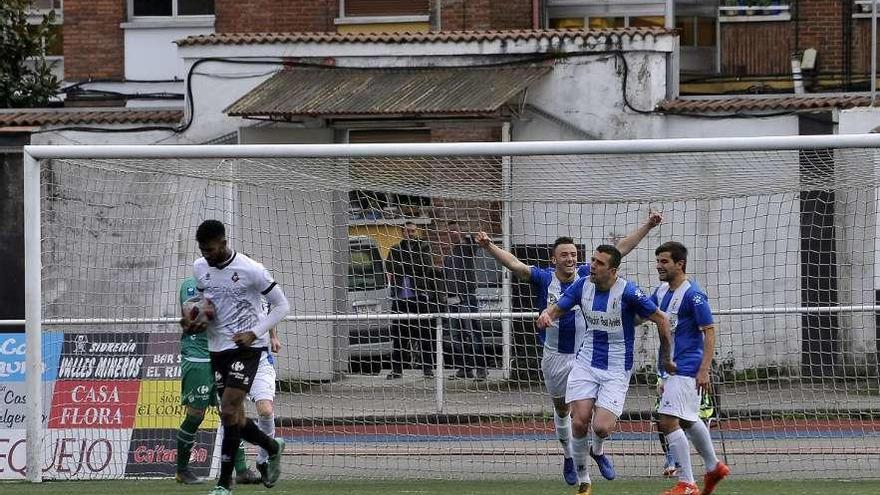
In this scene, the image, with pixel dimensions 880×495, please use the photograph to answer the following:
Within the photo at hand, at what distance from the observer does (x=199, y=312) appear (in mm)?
10320

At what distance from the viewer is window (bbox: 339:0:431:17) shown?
71.2ft

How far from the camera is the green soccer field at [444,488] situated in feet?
36.7

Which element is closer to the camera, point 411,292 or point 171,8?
point 411,292

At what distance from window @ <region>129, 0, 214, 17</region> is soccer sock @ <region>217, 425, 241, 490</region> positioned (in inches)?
513

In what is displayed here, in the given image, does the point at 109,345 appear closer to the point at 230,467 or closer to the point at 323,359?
the point at 323,359

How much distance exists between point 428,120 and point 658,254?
8.27 meters

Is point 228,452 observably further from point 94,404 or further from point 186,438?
point 94,404

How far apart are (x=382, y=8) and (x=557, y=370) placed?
440 inches

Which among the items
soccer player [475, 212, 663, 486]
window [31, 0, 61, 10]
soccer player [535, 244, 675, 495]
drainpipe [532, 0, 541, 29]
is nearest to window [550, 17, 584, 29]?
drainpipe [532, 0, 541, 29]

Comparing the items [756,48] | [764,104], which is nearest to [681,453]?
[764,104]

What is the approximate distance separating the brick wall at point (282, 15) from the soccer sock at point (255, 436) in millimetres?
11614

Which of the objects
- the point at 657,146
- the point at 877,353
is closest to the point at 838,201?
the point at 877,353

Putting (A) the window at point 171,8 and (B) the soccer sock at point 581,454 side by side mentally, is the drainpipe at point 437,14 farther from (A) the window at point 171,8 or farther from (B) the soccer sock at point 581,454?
(B) the soccer sock at point 581,454

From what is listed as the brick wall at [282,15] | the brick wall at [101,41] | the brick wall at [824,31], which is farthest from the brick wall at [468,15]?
the brick wall at [101,41]
